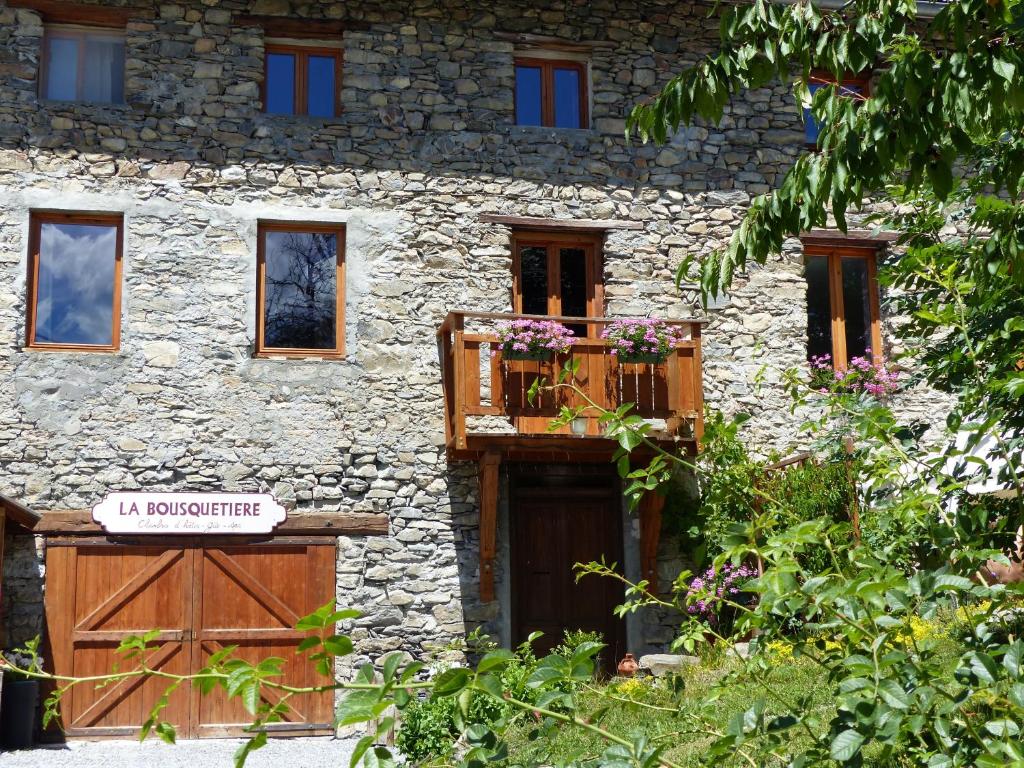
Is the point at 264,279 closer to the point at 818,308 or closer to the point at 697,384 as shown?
the point at 697,384

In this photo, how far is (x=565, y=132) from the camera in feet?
38.8

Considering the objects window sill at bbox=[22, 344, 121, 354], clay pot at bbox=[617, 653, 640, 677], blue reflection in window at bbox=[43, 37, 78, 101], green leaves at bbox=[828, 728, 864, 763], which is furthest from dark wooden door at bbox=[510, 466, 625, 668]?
green leaves at bbox=[828, 728, 864, 763]

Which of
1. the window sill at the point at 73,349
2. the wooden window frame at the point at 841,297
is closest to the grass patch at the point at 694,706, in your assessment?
the wooden window frame at the point at 841,297

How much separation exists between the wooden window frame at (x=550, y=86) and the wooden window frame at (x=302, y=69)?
67.1 inches

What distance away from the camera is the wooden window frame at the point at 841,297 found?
12078 millimetres

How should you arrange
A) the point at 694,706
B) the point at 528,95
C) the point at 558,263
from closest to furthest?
1. the point at 694,706
2. the point at 558,263
3. the point at 528,95

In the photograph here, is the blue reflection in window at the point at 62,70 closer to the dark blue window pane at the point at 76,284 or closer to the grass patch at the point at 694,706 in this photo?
the dark blue window pane at the point at 76,284

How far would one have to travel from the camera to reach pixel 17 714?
31.9 feet

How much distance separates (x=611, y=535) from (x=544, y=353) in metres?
2.20

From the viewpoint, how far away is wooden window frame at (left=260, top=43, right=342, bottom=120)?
37.8 feet

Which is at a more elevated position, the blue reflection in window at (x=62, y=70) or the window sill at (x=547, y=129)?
the blue reflection in window at (x=62, y=70)

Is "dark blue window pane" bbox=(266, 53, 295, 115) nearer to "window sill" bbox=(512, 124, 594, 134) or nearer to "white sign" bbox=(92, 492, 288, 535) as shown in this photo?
"window sill" bbox=(512, 124, 594, 134)

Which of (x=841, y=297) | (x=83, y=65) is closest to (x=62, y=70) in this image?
(x=83, y=65)

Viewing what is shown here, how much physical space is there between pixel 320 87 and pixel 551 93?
2250 mm
